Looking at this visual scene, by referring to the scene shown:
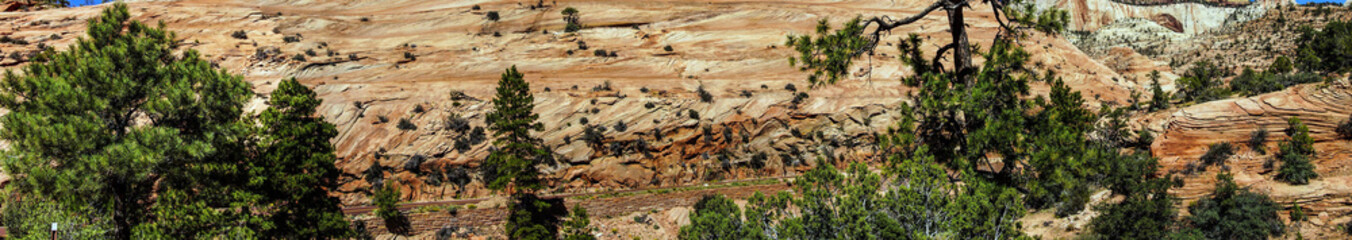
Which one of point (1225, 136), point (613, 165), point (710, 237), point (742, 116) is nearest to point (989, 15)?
point (742, 116)

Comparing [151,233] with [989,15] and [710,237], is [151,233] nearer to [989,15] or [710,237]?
[710,237]

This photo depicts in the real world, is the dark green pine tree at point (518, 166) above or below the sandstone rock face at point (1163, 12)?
below

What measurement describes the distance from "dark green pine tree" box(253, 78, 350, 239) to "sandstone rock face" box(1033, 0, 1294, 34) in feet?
356

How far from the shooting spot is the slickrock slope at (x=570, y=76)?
39344 mm

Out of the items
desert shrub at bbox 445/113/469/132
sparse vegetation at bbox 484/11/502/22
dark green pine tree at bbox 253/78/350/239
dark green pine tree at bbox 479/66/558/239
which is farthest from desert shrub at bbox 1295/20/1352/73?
sparse vegetation at bbox 484/11/502/22

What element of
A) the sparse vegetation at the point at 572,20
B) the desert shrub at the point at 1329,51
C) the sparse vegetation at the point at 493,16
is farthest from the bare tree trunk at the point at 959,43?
the desert shrub at the point at 1329,51

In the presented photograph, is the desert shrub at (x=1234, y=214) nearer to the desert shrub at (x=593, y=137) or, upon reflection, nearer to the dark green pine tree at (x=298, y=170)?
the desert shrub at (x=593, y=137)

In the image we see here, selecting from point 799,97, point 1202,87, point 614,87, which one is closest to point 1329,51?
point 1202,87

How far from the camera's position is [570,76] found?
A: 50656 mm

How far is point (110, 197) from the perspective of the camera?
17.3 metres

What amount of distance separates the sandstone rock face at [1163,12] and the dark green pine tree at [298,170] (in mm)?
108395

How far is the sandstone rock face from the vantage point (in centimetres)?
10531

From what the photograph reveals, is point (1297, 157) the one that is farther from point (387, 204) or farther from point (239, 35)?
point (239, 35)

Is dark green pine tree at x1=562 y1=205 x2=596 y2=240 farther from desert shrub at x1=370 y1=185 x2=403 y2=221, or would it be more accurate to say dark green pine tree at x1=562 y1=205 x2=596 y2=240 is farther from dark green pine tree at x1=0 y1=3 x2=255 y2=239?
dark green pine tree at x1=0 y1=3 x2=255 y2=239
